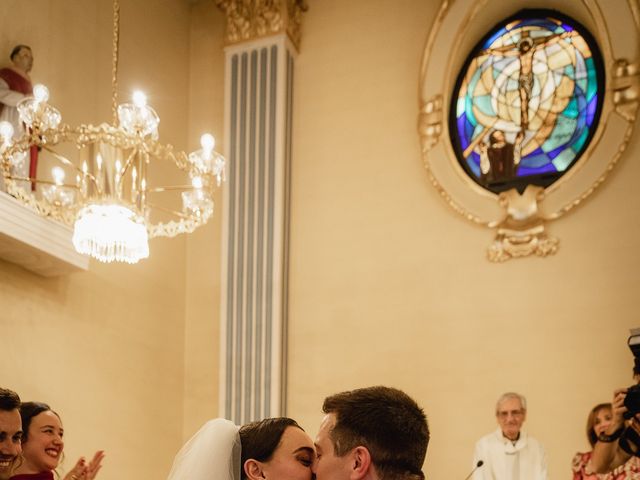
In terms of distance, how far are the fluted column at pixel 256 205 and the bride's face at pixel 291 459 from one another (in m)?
6.70

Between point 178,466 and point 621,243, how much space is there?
20.2 feet

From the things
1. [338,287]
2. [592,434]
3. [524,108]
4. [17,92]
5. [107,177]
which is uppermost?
[524,108]

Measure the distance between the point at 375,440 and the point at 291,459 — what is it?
1.72 feet

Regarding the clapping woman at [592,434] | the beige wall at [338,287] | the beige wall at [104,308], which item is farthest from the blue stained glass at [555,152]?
the beige wall at [104,308]

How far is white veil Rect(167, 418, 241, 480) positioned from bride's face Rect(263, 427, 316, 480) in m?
0.19

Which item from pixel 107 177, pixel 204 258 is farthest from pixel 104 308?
pixel 107 177

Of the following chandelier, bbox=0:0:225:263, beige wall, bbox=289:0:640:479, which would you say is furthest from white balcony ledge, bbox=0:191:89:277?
beige wall, bbox=289:0:640:479

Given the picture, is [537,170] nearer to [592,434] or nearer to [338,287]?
[338,287]

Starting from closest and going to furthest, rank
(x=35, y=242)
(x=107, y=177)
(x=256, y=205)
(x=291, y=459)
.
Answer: (x=291, y=459) → (x=107, y=177) → (x=35, y=242) → (x=256, y=205)

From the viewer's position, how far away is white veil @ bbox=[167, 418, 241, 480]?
3512mm

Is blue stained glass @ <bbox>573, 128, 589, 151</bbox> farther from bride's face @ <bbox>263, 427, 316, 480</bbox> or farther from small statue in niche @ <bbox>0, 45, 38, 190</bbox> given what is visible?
bride's face @ <bbox>263, 427, 316, 480</bbox>

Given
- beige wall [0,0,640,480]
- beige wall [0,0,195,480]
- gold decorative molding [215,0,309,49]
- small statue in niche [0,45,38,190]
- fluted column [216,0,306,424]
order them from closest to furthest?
small statue in niche [0,45,38,190], beige wall [0,0,195,480], beige wall [0,0,640,480], fluted column [216,0,306,424], gold decorative molding [215,0,309,49]

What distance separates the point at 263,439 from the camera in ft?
11.2

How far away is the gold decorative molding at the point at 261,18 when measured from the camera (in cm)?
1105
